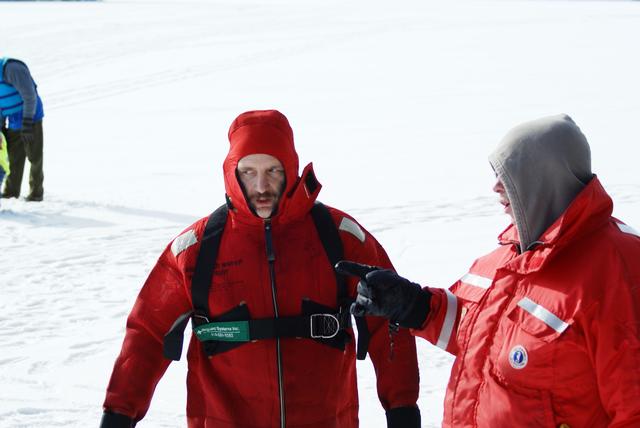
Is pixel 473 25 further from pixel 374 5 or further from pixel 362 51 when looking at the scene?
pixel 374 5

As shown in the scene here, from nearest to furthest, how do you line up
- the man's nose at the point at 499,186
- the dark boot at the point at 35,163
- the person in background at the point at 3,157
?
the man's nose at the point at 499,186 < the person in background at the point at 3,157 < the dark boot at the point at 35,163

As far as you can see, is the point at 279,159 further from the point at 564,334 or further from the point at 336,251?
the point at 564,334

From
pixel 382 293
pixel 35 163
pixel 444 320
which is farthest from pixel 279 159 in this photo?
pixel 35 163

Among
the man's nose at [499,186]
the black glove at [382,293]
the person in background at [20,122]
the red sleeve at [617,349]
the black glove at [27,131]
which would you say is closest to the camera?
the red sleeve at [617,349]

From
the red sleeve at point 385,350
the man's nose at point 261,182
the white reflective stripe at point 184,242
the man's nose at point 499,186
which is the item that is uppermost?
the man's nose at point 261,182

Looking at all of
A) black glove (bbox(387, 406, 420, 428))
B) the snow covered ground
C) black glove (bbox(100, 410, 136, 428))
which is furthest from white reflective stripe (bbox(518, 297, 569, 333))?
the snow covered ground

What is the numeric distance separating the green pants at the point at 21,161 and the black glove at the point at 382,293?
740cm

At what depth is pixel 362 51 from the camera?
A: 69.7 feet

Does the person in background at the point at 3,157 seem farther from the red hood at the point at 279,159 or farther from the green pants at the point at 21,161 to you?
the red hood at the point at 279,159

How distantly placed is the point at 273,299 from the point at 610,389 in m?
1.03

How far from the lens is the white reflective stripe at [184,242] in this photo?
2.69m

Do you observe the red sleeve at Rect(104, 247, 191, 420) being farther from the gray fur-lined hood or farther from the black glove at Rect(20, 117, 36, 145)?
the black glove at Rect(20, 117, 36, 145)

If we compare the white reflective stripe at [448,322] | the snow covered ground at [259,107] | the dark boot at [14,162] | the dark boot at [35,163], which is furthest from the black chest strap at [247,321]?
the dark boot at [14,162]

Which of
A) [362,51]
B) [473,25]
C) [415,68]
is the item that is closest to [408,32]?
[473,25]
